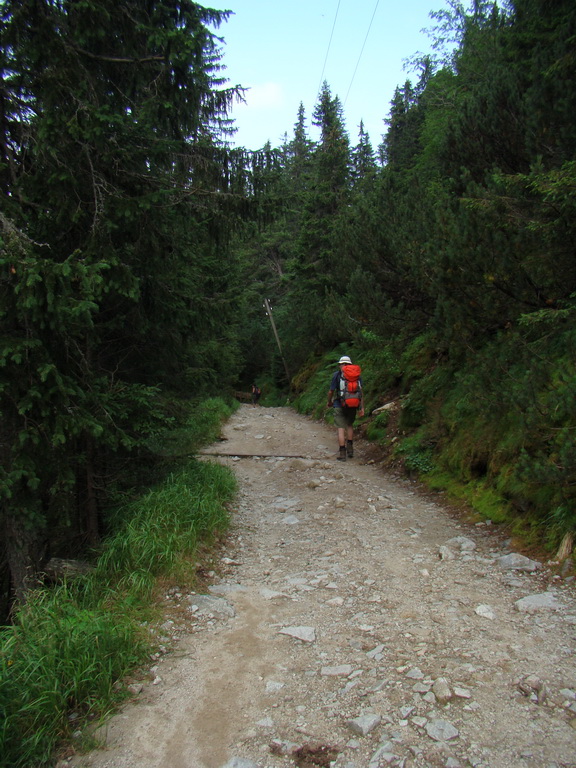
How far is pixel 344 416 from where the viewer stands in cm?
1006

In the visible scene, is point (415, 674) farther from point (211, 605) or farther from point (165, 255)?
point (165, 255)

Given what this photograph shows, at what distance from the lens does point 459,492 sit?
260 inches

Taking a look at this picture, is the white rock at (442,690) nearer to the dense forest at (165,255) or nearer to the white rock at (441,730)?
the white rock at (441,730)

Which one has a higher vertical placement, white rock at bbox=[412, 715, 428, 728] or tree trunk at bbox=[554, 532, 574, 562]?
tree trunk at bbox=[554, 532, 574, 562]

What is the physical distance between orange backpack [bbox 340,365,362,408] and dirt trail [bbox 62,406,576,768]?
423 centimetres

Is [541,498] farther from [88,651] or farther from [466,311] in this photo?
[88,651]

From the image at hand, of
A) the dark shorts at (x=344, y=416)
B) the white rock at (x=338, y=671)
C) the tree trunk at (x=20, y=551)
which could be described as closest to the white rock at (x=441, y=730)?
the white rock at (x=338, y=671)

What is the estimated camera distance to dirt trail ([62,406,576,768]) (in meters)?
2.55

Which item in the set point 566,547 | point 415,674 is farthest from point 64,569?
point 566,547

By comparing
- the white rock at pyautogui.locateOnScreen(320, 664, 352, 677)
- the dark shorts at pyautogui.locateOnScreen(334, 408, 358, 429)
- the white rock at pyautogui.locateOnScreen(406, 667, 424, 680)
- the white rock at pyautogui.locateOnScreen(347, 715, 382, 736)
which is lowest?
the white rock at pyautogui.locateOnScreen(320, 664, 352, 677)

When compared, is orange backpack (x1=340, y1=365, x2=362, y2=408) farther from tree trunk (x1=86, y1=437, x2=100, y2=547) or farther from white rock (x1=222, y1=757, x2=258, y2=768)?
white rock (x1=222, y1=757, x2=258, y2=768)

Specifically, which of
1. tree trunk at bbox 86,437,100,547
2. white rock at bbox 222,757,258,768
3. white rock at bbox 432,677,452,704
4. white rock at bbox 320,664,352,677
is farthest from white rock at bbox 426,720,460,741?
tree trunk at bbox 86,437,100,547

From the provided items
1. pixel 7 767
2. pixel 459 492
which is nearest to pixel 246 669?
pixel 7 767

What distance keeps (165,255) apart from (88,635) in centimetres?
468
